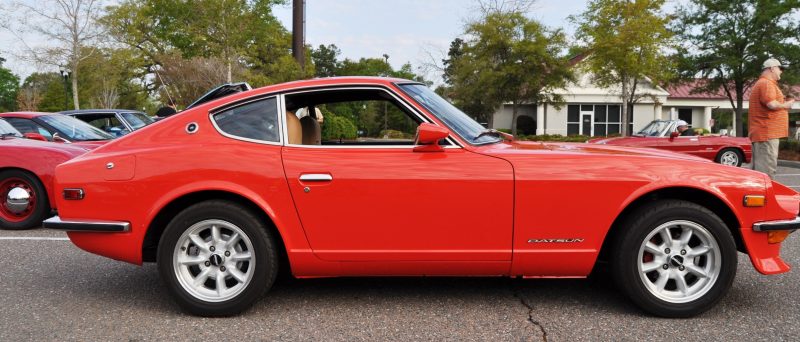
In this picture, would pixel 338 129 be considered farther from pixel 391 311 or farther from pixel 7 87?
pixel 7 87

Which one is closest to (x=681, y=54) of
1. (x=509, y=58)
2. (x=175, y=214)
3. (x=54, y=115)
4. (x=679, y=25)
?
(x=679, y=25)

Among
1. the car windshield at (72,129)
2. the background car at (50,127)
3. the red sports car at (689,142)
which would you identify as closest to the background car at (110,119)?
the car windshield at (72,129)

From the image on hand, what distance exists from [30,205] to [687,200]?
6.43 m

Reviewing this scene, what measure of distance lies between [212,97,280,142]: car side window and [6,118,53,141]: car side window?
5857 millimetres

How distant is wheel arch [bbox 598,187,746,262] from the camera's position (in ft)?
11.1

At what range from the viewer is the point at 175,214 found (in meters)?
3.63

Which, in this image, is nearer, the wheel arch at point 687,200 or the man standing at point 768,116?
the wheel arch at point 687,200

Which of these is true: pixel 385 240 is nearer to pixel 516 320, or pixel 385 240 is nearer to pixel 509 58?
pixel 516 320

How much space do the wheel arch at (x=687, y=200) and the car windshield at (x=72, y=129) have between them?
7.39 m

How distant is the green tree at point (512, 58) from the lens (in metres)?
26.7

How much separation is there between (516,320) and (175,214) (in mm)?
2191

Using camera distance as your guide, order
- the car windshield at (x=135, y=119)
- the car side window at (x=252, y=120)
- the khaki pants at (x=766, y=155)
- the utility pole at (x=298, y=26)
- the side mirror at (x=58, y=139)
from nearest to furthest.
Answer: the car side window at (x=252, y=120) < the khaki pants at (x=766, y=155) < the side mirror at (x=58, y=139) < the car windshield at (x=135, y=119) < the utility pole at (x=298, y=26)

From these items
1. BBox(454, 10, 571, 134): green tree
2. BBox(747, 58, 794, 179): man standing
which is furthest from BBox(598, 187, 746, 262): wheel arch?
BBox(454, 10, 571, 134): green tree

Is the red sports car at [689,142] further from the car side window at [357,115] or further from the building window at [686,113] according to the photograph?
the building window at [686,113]
